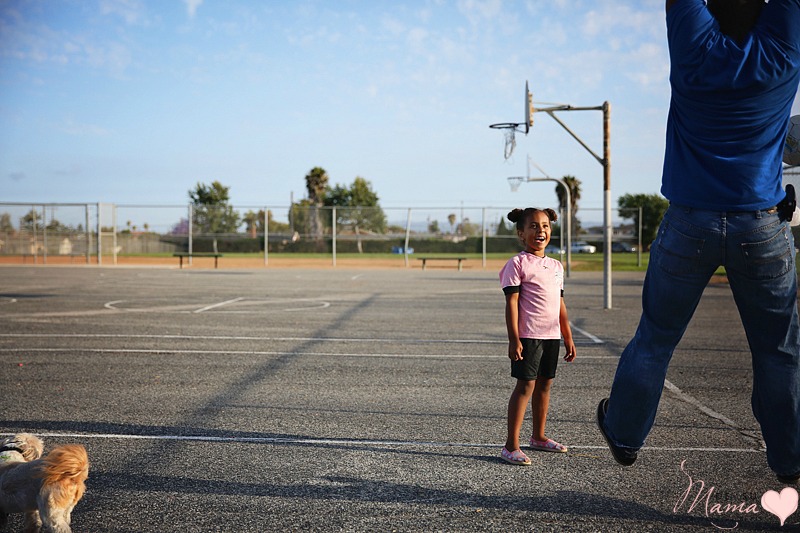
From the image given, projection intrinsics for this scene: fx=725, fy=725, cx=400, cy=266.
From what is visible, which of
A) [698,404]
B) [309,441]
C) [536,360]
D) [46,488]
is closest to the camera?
[46,488]

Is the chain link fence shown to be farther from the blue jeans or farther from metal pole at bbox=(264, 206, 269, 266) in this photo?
the blue jeans

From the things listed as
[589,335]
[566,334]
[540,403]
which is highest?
[566,334]

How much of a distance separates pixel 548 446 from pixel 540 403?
0.26 meters

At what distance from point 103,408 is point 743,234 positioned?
4485 mm

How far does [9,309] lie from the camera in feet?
42.7

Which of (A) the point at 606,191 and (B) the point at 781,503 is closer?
(B) the point at 781,503

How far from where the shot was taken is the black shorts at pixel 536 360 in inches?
162

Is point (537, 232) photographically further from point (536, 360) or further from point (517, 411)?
point (517, 411)

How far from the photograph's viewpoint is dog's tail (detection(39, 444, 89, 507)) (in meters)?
2.77

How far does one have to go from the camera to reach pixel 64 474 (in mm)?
2791

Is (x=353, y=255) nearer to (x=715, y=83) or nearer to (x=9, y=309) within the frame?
(x=9, y=309)

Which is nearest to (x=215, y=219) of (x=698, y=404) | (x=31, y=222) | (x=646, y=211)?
(x=31, y=222)

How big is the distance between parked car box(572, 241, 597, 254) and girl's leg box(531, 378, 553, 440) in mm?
40864

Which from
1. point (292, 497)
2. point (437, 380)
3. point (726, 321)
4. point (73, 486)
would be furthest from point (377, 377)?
point (726, 321)
